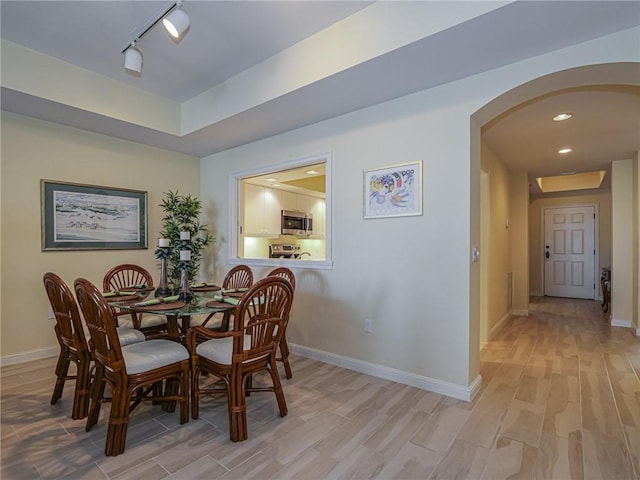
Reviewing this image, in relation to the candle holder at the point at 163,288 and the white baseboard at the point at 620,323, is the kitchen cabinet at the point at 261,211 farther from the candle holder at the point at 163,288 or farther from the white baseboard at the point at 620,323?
the white baseboard at the point at 620,323

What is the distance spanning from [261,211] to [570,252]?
6951mm

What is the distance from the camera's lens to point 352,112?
10.2ft

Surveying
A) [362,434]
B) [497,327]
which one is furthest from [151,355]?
[497,327]

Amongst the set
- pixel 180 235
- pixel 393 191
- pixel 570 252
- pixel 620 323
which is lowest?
pixel 620 323

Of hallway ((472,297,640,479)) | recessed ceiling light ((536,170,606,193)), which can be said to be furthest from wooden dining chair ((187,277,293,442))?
recessed ceiling light ((536,170,606,193))

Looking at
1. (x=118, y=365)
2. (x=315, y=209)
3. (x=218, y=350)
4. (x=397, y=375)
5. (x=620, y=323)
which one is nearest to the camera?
(x=118, y=365)

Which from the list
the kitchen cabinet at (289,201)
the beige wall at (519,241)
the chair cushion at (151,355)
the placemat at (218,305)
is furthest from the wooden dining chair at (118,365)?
the beige wall at (519,241)

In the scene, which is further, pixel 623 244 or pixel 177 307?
pixel 623 244

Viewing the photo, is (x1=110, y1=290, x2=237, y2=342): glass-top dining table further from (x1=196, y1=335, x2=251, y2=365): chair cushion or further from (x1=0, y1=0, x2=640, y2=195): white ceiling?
(x1=0, y1=0, x2=640, y2=195): white ceiling

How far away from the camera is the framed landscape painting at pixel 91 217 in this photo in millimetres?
3389

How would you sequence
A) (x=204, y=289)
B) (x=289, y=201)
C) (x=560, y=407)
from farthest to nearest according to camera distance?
1. (x=289, y=201)
2. (x=204, y=289)
3. (x=560, y=407)

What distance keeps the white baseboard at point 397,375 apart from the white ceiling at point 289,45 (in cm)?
235

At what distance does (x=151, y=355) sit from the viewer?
195cm

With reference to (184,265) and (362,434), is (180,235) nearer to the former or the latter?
(184,265)
